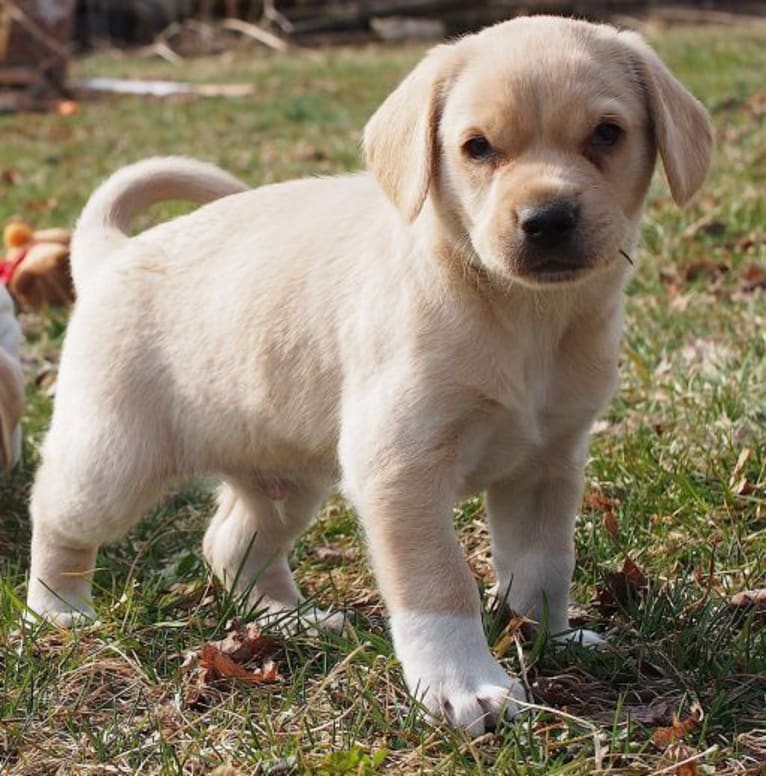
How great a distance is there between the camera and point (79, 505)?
323 centimetres

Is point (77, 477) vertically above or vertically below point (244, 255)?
below

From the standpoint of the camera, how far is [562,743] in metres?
2.45

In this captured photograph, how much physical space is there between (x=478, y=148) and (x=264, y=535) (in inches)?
46.7

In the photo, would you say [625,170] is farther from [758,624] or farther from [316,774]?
[316,774]

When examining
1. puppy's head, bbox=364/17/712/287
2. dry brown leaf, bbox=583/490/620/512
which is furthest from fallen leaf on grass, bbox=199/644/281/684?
dry brown leaf, bbox=583/490/620/512

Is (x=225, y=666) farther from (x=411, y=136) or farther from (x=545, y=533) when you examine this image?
(x=411, y=136)

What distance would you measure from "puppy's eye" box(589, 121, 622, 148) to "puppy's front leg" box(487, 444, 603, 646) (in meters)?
0.63

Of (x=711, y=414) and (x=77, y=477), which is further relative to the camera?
(x=711, y=414)

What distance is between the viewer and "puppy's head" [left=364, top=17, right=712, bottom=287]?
257cm

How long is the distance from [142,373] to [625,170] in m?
Answer: 1.16

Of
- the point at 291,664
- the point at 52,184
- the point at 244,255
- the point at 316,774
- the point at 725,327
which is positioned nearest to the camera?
the point at 316,774

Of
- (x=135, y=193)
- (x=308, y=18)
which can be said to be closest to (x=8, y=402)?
→ (x=135, y=193)

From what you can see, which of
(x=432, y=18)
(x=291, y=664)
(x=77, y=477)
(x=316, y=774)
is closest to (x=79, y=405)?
(x=77, y=477)

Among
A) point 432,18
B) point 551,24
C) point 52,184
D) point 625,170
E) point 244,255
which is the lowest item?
point 432,18
